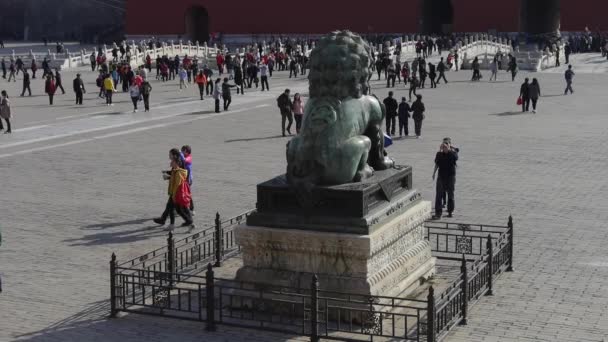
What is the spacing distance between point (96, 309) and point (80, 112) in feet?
61.5

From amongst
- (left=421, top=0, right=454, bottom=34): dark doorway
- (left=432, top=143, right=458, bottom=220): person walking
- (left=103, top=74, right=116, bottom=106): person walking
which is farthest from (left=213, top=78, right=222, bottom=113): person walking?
(left=421, top=0, right=454, bottom=34): dark doorway

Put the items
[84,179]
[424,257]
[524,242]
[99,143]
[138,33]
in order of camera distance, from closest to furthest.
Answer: [424,257], [524,242], [84,179], [99,143], [138,33]

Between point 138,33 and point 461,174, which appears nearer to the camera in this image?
point 461,174

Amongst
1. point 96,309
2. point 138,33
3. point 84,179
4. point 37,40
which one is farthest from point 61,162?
point 37,40

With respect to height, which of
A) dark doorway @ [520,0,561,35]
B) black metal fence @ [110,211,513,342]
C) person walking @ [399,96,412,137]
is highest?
dark doorway @ [520,0,561,35]

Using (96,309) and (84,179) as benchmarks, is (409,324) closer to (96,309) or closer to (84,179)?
(96,309)

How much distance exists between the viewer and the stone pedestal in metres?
9.16

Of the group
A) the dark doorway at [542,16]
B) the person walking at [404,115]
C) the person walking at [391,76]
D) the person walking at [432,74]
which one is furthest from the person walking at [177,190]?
the dark doorway at [542,16]

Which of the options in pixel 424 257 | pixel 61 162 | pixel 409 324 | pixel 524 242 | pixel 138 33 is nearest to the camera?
pixel 409 324

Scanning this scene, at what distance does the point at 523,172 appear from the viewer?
1742 cm

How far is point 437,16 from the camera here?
194ft

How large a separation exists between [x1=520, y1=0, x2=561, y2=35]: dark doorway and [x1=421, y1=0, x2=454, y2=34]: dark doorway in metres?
9.54

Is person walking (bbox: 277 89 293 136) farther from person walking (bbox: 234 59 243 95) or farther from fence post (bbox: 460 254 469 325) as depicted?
fence post (bbox: 460 254 469 325)

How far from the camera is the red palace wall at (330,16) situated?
57.9m
